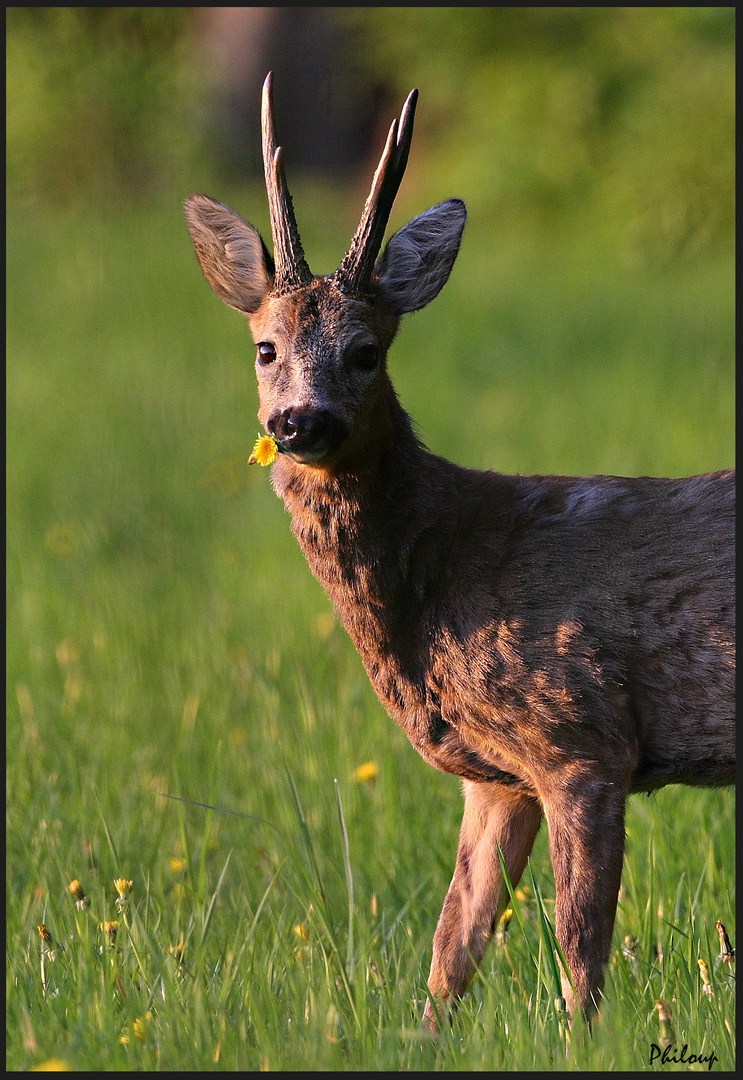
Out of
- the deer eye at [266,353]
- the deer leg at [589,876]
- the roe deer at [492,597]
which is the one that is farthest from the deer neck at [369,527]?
the deer leg at [589,876]

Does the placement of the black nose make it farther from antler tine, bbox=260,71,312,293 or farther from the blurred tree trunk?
the blurred tree trunk

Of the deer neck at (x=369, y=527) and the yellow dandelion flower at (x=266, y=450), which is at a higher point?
the yellow dandelion flower at (x=266, y=450)

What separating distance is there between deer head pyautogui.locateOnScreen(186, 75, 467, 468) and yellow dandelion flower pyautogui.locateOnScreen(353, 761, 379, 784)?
50.4 inches

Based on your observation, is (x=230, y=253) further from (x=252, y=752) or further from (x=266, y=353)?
(x=252, y=752)

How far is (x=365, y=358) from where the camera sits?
3426 millimetres

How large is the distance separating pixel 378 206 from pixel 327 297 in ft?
0.85

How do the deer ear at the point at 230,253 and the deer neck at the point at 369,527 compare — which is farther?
the deer ear at the point at 230,253

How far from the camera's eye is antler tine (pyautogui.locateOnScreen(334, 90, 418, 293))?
3.37 metres

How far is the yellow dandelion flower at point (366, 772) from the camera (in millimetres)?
4301

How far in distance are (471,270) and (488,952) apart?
43.5 feet

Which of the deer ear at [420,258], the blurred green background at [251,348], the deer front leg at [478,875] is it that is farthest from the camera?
the blurred green background at [251,348]

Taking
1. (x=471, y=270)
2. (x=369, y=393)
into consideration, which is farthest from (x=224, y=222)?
(x=471, y=270)

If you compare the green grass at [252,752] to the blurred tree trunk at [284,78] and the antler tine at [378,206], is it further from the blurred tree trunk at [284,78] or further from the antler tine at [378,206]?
the blurred tree trunk at [284,78]

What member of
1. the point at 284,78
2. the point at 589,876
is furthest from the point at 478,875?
the point at 284,78
